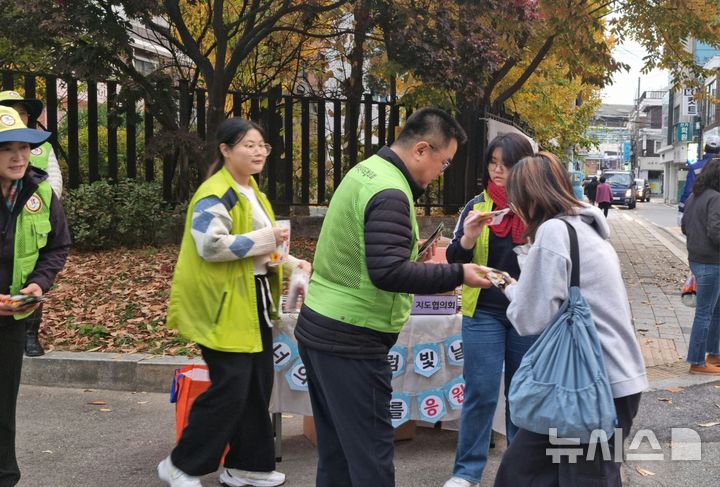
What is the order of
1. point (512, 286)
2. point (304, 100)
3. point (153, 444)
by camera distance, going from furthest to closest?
1. point (304, 100)
2. point (153, 444)
3. point (512, 286)

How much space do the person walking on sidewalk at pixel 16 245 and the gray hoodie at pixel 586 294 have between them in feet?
7.42

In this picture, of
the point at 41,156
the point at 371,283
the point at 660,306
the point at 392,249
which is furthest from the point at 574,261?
the point at 660,306

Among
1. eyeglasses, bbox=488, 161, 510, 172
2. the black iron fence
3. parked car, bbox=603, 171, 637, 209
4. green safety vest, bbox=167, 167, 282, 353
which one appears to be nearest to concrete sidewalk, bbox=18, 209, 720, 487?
green safety vest, bbox=167, 167, 282, 353

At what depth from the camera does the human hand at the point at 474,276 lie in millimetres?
3219

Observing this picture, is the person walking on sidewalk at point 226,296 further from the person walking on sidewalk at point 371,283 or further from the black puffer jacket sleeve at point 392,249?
the black puffer jacket sleeve at point 392,249

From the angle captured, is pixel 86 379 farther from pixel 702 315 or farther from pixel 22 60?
pixel 22 60

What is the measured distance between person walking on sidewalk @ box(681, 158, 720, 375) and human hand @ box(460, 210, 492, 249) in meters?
3.80

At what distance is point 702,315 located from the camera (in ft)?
23.4

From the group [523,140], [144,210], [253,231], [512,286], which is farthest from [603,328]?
[144,210]

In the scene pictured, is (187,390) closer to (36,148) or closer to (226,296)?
(226,296)

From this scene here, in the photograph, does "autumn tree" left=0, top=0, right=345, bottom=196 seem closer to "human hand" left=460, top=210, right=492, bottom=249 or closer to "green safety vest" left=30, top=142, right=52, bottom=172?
"green safety vest" left=30, top=142, right=52, bottom=172

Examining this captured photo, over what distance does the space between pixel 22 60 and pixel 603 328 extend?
44.8 ft

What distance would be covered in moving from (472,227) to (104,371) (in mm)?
4221

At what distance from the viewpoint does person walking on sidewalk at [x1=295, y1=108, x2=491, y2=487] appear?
3057mm
